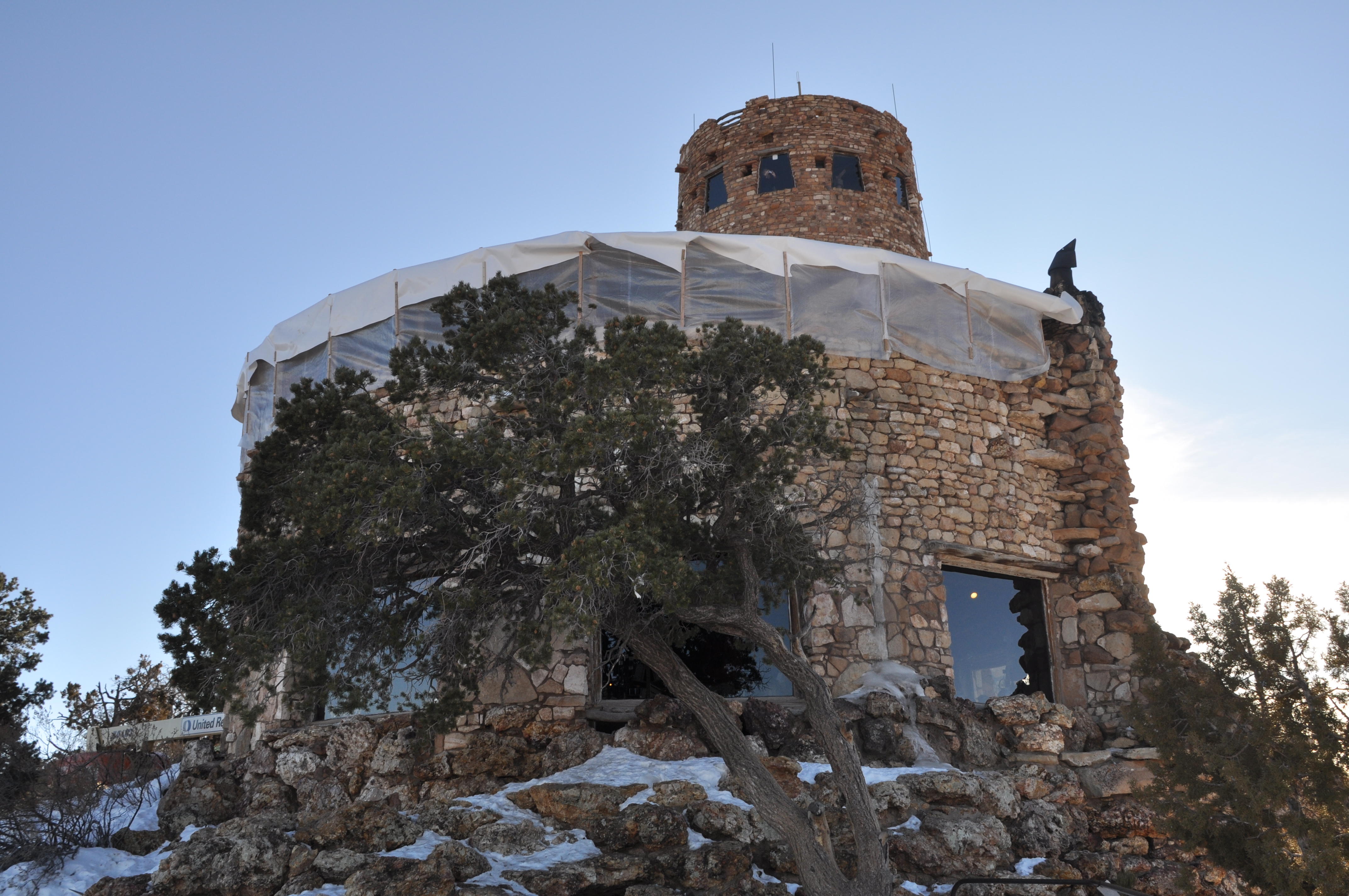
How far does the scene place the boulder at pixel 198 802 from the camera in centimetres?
894

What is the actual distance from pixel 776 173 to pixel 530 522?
455 inches

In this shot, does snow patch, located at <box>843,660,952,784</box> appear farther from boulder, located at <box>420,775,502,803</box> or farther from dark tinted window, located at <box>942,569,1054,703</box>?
boulder, located at <box>420,775,502,803</box>

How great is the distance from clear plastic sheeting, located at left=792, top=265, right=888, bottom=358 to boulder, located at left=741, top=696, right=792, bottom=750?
3867 millimetres

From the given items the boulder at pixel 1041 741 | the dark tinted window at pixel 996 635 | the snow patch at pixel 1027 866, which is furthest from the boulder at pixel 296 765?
the boulder at pixel 1041 741

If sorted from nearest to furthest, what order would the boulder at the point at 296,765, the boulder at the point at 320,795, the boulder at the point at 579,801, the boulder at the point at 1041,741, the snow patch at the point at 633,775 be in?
the boulder at the point at 579,801
the snow patch at the point at 633,775
the boulder at the point at 320,795
the boulder at the point at 296,765
the boulder at the point at 1041,741

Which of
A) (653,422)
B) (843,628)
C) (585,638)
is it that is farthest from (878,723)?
(653,422)

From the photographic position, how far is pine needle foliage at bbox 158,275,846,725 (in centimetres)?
670

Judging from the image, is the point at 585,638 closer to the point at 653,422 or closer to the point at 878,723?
the point at 653,422

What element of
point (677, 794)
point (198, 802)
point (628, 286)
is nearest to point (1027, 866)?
point (677, 794)

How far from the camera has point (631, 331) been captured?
7.51m

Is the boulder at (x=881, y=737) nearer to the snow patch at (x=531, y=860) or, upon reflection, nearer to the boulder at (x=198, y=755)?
the snow patch at (x=531, y=860)

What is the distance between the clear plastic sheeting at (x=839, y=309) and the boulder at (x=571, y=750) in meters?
4.64

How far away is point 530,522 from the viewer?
269 inches

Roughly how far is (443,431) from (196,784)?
209 inches
